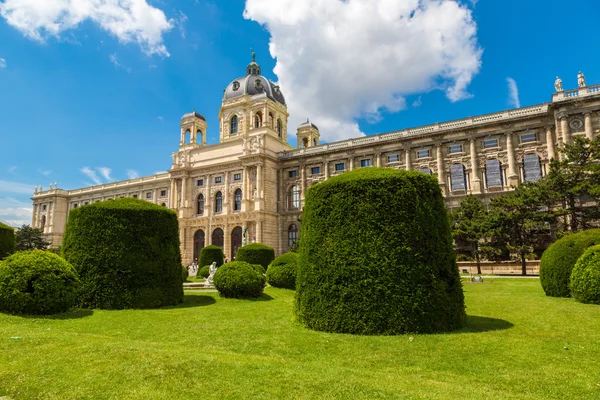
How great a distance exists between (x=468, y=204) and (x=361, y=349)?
1142 inches

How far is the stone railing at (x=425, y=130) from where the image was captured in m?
38.2

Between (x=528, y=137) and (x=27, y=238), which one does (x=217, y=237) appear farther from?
(x=528, y=137)

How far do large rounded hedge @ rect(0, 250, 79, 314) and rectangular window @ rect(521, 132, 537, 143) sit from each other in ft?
130

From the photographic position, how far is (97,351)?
6.52 meters

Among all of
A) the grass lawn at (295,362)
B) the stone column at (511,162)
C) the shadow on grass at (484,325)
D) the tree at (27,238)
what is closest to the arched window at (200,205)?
the tree at (27,238)

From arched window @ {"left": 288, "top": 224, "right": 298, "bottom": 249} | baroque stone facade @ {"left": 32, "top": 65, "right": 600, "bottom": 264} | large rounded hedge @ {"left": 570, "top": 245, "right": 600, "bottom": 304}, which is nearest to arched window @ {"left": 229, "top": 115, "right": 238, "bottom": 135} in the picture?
baroque stone facade @ {"left": 32, "top": 65, "right": 600, "bottom": 264}

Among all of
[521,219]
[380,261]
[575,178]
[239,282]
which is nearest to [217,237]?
[521,219]

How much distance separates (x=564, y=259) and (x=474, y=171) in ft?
91.0

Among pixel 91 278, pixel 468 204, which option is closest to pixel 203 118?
pixel 468 204

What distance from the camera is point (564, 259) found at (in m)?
14.2

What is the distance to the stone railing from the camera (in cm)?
3816

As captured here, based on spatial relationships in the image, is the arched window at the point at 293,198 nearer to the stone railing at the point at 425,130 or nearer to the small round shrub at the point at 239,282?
the stone railing at the point at 425,130

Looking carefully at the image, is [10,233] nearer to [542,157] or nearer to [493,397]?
[493,397]

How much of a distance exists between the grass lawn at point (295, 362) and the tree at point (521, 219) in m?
20.5
